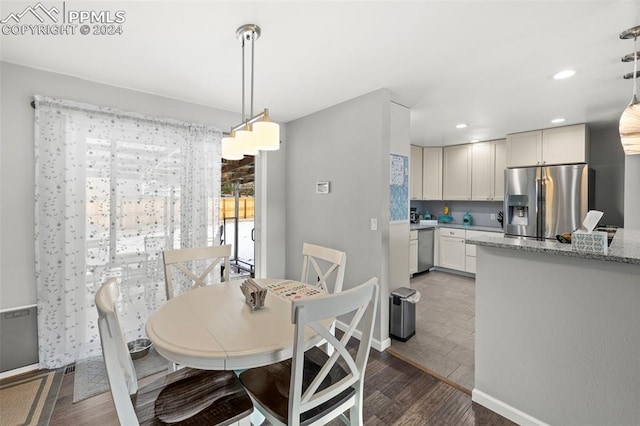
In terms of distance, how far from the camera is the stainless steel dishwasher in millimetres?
5176

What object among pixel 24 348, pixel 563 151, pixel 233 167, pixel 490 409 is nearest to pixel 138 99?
pixel 233 167

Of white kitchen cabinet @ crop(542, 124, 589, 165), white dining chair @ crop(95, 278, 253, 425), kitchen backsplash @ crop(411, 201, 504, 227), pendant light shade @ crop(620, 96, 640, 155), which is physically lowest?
white dining chair @ crop(95, 278, 253, 425)

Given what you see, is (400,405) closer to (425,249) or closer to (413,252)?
(413,252)

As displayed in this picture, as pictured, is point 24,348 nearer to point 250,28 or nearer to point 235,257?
point 235,257

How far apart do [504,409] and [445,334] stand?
1.17 metres

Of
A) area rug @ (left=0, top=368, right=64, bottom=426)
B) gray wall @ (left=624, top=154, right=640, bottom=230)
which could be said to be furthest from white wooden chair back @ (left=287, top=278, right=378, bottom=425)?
gray wall @ (left=624, top=154, right=640, bottom=230)

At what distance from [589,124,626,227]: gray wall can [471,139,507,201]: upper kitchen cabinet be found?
1.15m

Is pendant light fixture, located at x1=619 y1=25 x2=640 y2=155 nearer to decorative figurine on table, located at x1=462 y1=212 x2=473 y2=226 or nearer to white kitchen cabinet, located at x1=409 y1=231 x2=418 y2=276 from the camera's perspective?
white kitchen cabinet, located at x1=409 y1=231 x2=418 y2=276

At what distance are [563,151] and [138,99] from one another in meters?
5.46

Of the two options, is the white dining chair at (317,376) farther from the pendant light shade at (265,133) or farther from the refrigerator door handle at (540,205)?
the refrigerator door handle at (540,205)

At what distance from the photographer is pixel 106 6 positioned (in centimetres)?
157

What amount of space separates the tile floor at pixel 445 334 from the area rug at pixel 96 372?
2222 mm

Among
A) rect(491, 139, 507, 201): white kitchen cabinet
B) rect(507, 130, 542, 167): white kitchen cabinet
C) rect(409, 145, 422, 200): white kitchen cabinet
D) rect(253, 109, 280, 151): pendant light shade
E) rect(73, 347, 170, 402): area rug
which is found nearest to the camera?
rect(253, 109, 280, 151): pendant light shade

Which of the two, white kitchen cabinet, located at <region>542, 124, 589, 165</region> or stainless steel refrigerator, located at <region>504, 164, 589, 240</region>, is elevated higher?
white kitchen cabinet, located at <region>542, 124, 589, 165</region>
